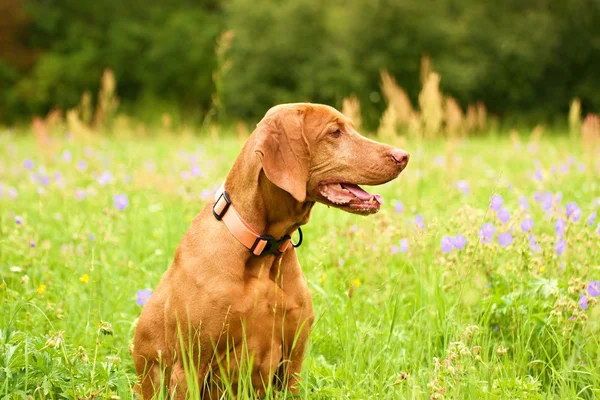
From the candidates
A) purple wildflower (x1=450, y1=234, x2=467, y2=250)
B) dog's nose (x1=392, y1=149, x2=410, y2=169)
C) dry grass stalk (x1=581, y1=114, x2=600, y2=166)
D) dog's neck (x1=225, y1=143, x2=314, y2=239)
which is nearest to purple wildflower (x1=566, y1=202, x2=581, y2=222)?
purple wildflower (x1=450, y1=234, x2=467, y2=250)

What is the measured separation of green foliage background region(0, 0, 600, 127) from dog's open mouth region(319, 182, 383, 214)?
1478 cm

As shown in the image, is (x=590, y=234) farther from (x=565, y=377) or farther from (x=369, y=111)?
(x=369, y=111)

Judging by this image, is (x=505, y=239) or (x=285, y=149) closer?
(x=285, y=149)

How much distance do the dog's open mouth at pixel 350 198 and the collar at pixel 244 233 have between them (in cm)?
26

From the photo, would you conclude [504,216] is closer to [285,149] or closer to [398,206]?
[398,206]

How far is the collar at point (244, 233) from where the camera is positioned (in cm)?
285

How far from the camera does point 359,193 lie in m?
2.95

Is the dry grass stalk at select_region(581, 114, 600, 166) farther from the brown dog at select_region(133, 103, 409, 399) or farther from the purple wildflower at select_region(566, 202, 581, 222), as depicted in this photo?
the brown dog at select_region(133, 103, 409, 399)

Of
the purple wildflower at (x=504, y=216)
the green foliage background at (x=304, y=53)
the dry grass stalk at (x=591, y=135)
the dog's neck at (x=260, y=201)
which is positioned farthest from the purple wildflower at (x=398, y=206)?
the green foliage background at (x=304, y=53)

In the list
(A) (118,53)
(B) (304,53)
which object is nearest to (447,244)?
(B) (304,53)

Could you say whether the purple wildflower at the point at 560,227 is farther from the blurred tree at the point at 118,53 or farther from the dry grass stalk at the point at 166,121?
the blurred tree at the point at 118,53

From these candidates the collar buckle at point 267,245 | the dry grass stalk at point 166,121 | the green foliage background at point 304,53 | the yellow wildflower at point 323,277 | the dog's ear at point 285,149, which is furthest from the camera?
the green foliage background at point 304,53

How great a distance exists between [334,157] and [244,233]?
505 millimetres

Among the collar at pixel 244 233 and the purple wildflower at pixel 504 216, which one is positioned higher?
the collar at pixel 244 233
